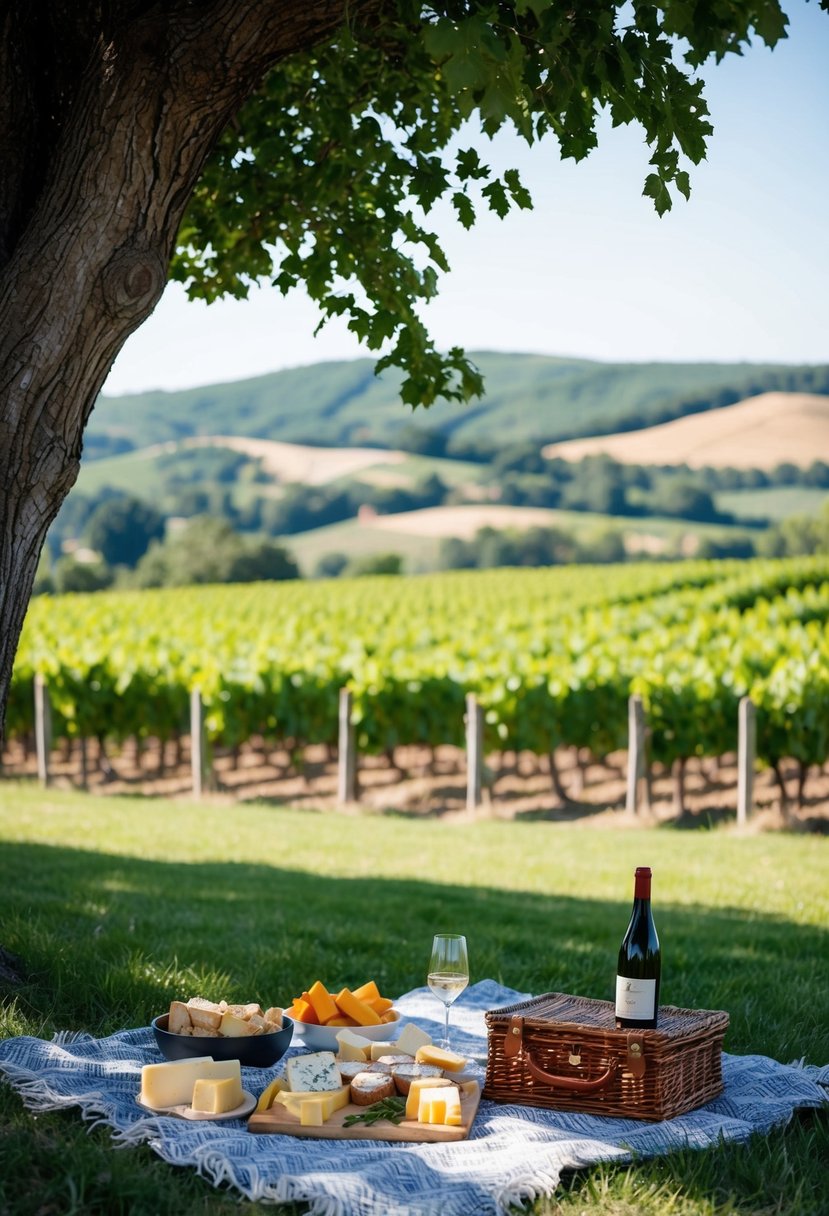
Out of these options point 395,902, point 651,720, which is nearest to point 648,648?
point 651,720

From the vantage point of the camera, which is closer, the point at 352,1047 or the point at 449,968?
the point at 449,968

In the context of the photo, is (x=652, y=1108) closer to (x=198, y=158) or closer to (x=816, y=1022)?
Answer: (x=816, y=1022)

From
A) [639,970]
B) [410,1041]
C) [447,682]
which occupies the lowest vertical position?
[410,1041]

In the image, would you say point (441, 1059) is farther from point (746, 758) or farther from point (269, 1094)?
point (746, 758)

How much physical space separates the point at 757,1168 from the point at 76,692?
15.3m

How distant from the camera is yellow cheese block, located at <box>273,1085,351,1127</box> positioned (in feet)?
11.3

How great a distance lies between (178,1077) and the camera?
3.50 metres

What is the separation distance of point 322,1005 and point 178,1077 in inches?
26.8

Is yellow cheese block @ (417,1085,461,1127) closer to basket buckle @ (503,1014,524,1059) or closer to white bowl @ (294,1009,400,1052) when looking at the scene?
basket buckle @ (503,1014,524,1059)

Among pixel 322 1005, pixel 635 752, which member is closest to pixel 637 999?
pixel 322 1005

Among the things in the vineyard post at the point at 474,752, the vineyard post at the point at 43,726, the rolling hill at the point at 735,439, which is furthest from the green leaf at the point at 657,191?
the rolling hill at the point at 735,439

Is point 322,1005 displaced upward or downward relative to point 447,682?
downward

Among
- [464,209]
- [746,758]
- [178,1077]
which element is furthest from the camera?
[746,758]

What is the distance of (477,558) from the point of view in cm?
8112
